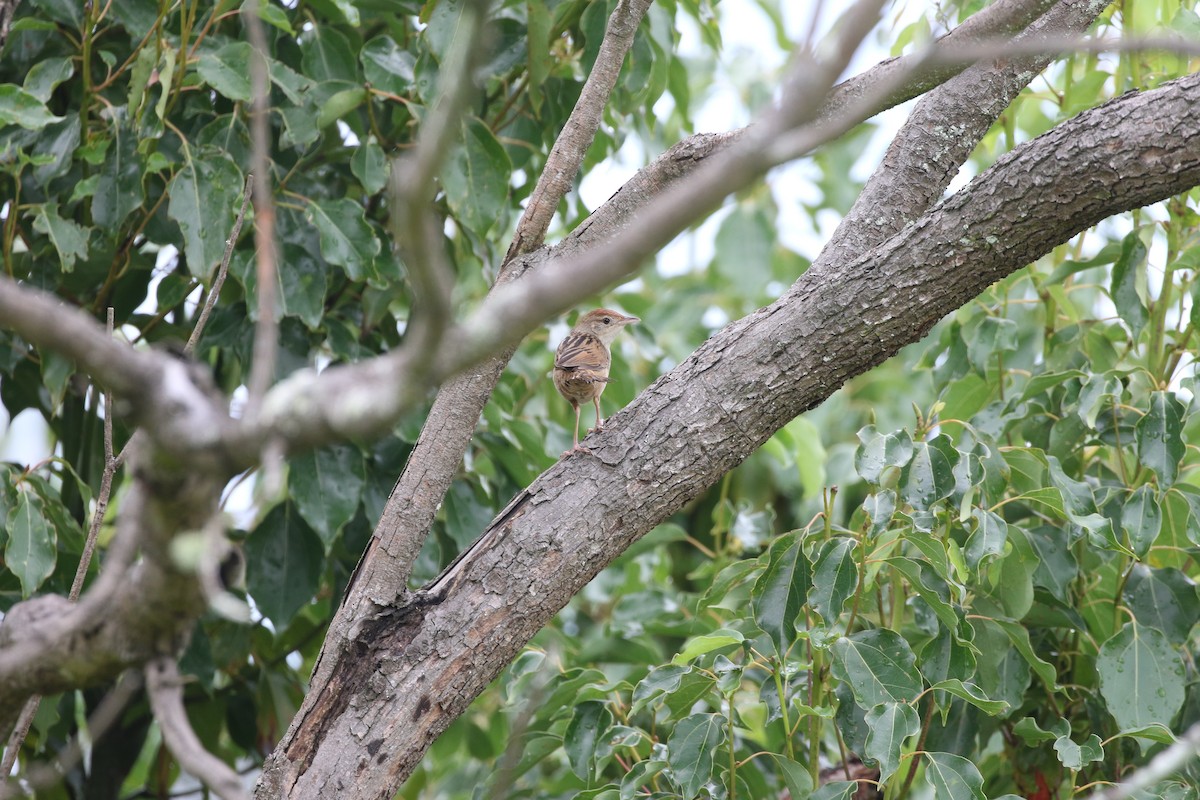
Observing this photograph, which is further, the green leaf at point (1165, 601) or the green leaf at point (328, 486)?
the green leaf at point (328, 486)

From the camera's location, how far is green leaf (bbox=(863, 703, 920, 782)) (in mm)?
2355

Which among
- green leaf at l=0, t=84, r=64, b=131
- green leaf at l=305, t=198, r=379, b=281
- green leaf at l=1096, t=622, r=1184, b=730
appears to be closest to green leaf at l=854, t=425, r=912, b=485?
green leaf at l=1096, t=622, r=1184, b=730

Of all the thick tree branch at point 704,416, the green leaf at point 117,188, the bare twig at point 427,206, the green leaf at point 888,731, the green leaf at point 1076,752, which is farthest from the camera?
the green leaf at point 117,188

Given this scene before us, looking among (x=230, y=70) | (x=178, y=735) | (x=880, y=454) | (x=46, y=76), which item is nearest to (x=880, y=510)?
(x=880, y=454)

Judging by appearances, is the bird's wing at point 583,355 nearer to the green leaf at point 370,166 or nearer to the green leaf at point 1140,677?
the green leaf at point 370,166

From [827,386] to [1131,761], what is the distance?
144 centimetres

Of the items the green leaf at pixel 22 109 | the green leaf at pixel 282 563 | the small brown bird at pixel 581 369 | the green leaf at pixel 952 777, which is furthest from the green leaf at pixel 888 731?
the green leaf at pixel 22 109

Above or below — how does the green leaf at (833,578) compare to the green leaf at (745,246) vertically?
below

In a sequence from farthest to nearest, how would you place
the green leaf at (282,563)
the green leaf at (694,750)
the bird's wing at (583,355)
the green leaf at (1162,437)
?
the bird's wing at (583,355)
the green leaf at (282,563)
the green leaf at (1162,437)
the green leaf at (694,750)

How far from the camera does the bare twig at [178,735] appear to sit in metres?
1.26

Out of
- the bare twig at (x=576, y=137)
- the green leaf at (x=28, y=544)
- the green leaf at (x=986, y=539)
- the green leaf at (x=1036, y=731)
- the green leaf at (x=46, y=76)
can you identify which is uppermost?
the green leaf at (x=46, y=76)

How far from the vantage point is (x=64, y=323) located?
118cm

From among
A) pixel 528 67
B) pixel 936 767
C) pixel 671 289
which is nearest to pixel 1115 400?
pixel 936 767

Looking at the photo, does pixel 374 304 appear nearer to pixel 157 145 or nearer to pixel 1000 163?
pixel 157 145
